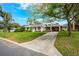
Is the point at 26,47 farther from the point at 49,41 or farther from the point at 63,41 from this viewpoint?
the point at 63,41

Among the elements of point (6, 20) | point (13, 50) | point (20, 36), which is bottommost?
point (13, 50)

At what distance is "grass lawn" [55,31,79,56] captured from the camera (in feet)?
5.37

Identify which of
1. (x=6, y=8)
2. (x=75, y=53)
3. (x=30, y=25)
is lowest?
(x=75, y=53)

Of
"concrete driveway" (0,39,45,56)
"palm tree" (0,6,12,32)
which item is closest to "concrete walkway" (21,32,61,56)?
"concrete driveway" (0,39,45,56)

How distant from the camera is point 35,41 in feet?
5.49

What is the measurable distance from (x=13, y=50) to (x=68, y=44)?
46cm

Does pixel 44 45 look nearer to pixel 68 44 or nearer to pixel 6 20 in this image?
pixel 68 44

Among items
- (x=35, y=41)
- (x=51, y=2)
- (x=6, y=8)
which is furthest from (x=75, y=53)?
(x=6, y=8)

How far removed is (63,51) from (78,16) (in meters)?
0.32

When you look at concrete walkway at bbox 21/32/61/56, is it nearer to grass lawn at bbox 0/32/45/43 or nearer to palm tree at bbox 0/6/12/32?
grass lawn at bbox 0/32/45/43

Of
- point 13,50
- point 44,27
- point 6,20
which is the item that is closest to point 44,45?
point 44,27

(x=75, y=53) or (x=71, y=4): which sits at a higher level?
(x=71, y=4)

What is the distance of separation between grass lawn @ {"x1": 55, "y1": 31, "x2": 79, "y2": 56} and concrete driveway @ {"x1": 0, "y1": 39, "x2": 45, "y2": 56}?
0.55 ft

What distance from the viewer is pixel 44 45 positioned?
1658 millimetres
